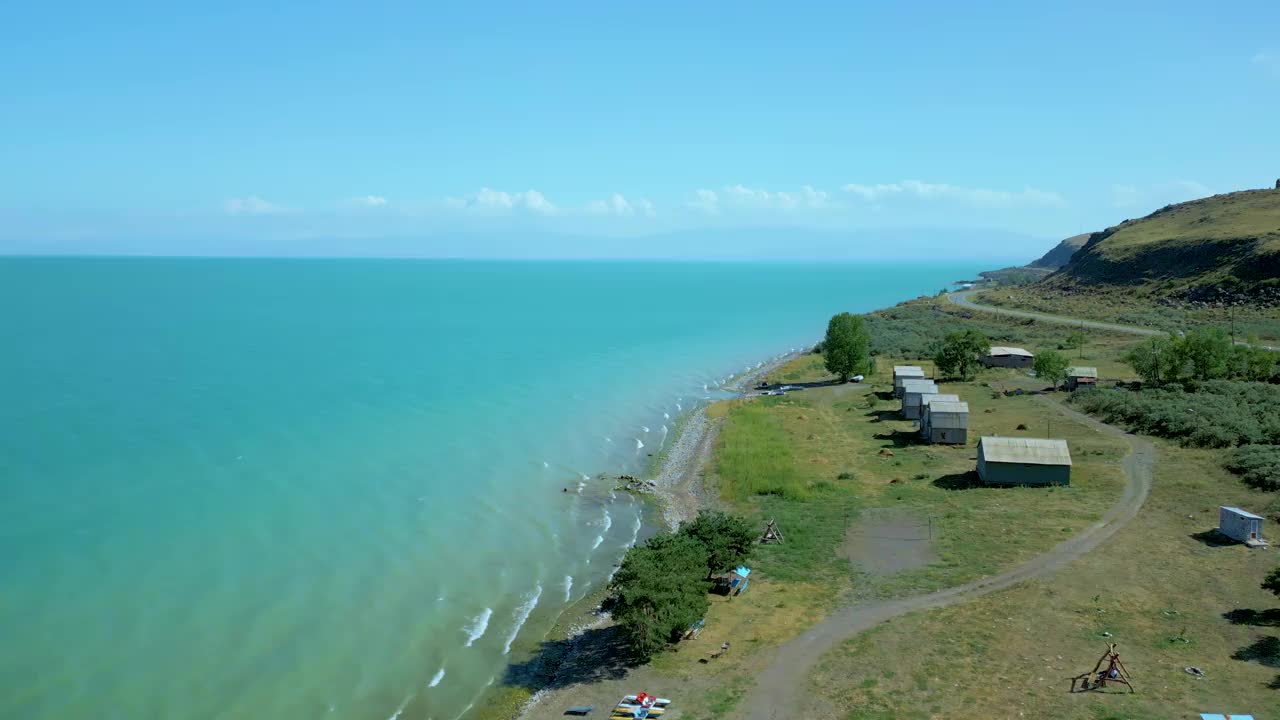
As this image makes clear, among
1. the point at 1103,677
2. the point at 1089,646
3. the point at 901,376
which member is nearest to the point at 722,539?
the point at 1089,646

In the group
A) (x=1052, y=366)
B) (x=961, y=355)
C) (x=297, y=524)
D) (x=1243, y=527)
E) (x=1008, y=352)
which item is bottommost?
(x=297, y=524)

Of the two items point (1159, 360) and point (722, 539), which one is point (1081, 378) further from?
point (722, 539)

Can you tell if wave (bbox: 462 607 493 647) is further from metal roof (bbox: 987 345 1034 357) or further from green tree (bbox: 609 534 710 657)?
metal roof (bbox: 987 345 1034 357)

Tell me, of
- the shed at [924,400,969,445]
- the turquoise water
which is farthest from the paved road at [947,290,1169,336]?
the shed at [924,400,969,445]

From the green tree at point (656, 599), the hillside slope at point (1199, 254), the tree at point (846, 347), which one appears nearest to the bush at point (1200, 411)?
the tree at point (846, 347)

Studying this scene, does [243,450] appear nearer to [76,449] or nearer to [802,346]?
[76,449]

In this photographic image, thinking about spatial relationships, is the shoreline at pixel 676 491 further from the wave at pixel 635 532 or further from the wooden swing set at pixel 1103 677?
the wooden swing set at pixel 1103 677
